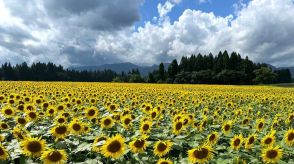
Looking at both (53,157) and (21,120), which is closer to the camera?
(53,157)

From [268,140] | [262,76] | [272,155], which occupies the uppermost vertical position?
[262,76]

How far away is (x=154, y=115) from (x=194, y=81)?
8047 cm

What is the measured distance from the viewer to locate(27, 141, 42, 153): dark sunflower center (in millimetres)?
4570

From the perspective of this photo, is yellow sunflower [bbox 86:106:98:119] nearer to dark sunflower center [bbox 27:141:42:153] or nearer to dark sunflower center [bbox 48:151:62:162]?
dark sunflower center [bbox 27:141:42:153]

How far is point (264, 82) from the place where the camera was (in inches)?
3597

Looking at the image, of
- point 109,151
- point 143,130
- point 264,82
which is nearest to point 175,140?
point 143,130

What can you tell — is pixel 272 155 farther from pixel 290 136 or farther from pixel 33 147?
pixel 33 147

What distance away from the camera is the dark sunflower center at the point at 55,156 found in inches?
171

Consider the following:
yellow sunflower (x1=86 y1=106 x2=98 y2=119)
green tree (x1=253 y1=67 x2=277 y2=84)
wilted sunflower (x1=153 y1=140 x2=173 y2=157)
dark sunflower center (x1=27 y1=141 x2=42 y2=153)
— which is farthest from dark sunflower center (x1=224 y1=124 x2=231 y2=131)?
green tree (x1=253 y1=67 x2=277 y2=84)

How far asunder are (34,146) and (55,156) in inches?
14.6

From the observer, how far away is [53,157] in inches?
172

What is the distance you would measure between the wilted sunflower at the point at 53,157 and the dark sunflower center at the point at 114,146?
579 millimetres

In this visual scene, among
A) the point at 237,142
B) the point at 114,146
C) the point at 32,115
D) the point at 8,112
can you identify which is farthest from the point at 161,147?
the point at 8,112

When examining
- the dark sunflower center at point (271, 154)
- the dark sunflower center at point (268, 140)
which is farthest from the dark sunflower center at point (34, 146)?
the dark sunflower center at point (268, 140)
